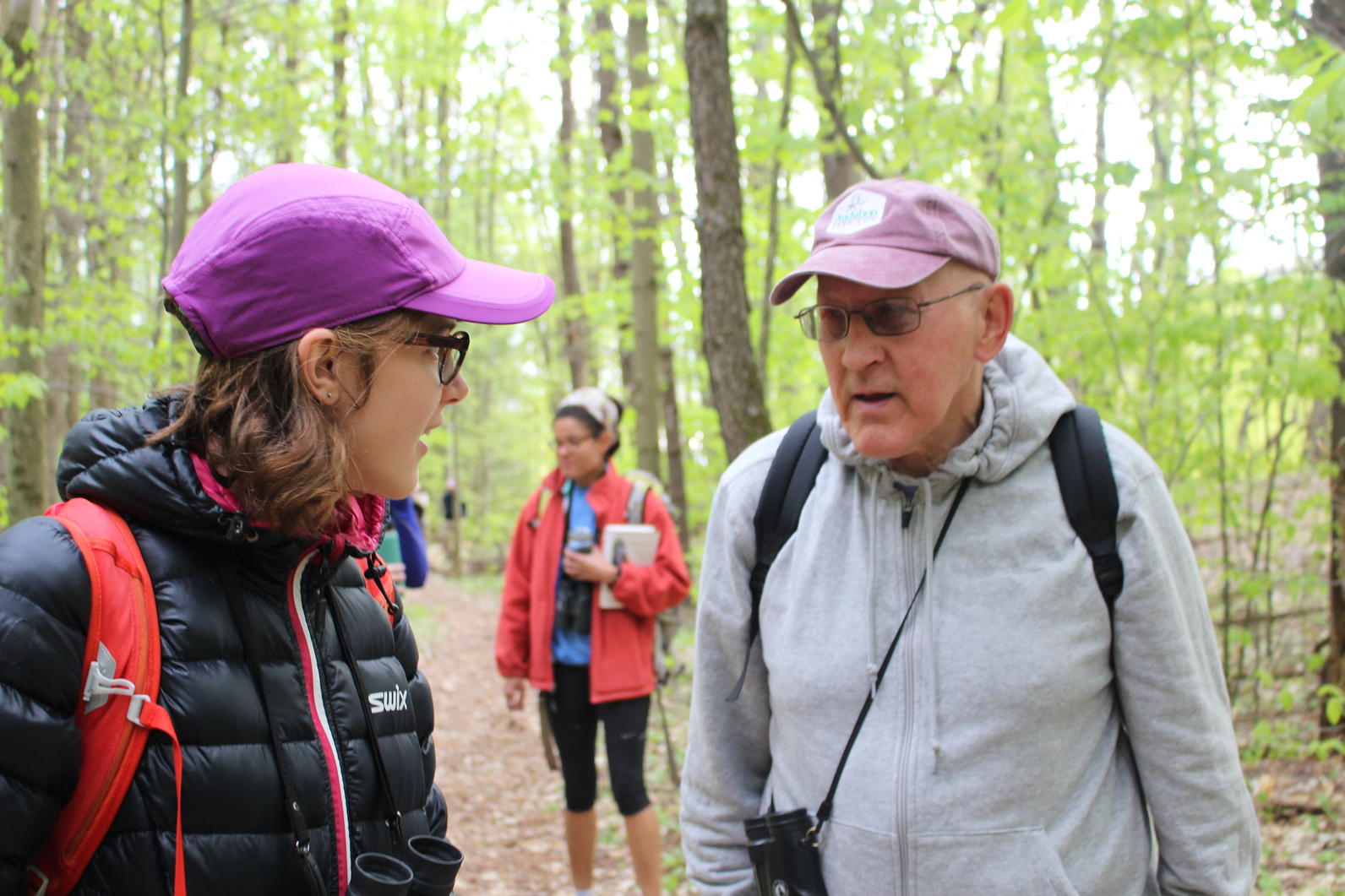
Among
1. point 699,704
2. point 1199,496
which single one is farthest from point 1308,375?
point 699,704

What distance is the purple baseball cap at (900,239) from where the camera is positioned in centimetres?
183

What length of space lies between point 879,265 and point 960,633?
0.75 meters

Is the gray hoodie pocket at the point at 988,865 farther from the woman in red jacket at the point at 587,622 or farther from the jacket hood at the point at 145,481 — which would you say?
the woman in red jacket at the point at 587,622

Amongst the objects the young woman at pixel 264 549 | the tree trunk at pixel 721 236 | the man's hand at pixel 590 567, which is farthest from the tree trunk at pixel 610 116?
the young woman at pixel 264 549

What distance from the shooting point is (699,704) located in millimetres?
2133

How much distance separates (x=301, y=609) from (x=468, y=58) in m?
10.3

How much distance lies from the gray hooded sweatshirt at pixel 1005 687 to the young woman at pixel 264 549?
0.83 m

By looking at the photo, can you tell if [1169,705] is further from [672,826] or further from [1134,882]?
[672,826]

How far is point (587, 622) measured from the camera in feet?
15.0

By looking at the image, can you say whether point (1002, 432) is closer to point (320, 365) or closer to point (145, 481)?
point (320, 365)

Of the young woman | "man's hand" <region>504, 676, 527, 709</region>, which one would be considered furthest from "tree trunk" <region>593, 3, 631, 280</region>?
the young woman

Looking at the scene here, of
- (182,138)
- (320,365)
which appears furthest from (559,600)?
(182,138)

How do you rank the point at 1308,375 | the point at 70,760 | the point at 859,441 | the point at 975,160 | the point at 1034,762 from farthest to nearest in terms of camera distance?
the point at 975,160
the point at 1308,375
the point at 859,441
the point at 1034,762
the point at 70,760

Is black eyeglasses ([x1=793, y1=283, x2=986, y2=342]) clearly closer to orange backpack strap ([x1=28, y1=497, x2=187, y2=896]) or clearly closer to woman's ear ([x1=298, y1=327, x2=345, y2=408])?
woman's ear ([x1=298, y1=327, x2=345, y2=408])
